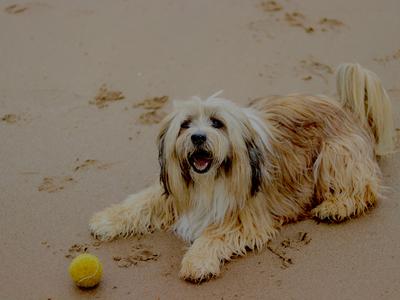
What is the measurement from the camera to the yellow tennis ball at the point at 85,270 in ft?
12.1

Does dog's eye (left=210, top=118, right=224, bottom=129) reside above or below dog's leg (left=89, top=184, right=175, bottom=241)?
above

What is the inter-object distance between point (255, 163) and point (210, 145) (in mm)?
291

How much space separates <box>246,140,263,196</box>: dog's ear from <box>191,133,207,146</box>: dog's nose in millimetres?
256

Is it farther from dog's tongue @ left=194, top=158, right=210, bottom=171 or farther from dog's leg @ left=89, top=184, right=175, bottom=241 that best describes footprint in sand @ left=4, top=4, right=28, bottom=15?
dog's tongue @ left=194, top=158, right=210, bottom=171

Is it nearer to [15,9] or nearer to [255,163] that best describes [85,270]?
[255,163]

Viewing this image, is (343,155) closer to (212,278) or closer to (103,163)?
(212,278)

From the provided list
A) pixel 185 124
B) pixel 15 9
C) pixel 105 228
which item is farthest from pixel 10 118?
pixel 185 124

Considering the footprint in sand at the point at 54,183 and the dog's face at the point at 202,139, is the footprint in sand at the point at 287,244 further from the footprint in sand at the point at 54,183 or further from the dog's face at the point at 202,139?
the footprint in sand at the point at 54,183

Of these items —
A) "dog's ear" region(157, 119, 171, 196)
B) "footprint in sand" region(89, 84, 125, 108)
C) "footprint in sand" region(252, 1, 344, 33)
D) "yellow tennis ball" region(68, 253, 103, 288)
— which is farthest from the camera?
"footprint in sand" region(252, 1, 344, 33)

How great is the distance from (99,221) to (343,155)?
55.9 inches

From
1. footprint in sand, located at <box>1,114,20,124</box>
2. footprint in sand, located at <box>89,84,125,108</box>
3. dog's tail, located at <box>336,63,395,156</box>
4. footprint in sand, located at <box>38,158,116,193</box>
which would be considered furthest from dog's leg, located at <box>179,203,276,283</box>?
footprint in sand, located at <box>1,114,20,124</box>

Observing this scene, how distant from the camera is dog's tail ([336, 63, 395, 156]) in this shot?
446cm

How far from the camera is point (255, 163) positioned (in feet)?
12.8

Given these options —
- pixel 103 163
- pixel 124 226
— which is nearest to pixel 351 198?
pixel 124 226
